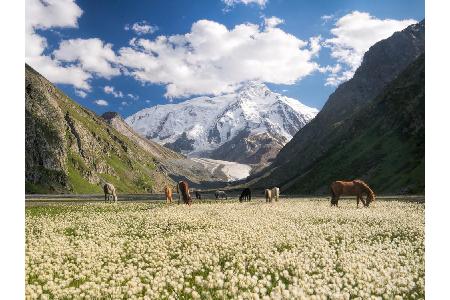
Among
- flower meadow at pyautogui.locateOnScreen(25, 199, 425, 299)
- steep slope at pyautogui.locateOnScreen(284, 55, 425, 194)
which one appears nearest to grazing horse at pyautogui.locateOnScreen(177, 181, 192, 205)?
flower meadow at pyautogui.locateOnScreen(25, 199, 425, 299)

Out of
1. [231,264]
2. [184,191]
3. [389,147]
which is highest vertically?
[389,147]

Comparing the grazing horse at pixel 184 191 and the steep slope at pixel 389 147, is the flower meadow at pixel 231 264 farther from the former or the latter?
the steep slope at pixel 389 147

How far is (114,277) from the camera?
520 inches

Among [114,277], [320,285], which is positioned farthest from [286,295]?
[114,277]

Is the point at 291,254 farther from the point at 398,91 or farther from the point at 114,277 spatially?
the point at 398,91

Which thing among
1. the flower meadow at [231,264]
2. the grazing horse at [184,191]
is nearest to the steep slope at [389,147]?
the grazing horse at [184,191]

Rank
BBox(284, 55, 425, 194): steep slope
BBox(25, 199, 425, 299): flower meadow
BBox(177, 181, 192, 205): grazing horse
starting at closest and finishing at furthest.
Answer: BBox(25, 199, 425, 299): flower meadow, BBox(177, 181, 192, 205): grazing horse, BBox(284, 55, 425, 194): steep slope

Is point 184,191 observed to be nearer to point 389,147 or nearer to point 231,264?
point 231,264

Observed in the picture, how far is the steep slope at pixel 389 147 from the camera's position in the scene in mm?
131875

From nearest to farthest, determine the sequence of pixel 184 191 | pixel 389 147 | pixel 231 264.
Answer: pixel 231 264
pixel 184 191
pixel 389 147

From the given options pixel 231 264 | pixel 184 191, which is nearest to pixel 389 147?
pixel 184 191

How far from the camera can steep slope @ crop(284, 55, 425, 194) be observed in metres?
132

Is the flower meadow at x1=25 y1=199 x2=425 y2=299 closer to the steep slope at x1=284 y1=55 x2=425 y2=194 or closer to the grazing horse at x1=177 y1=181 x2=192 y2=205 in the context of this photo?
the grazing horse at x1=177 y1=181 x2=192 y2=205

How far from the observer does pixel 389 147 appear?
157625 mm
